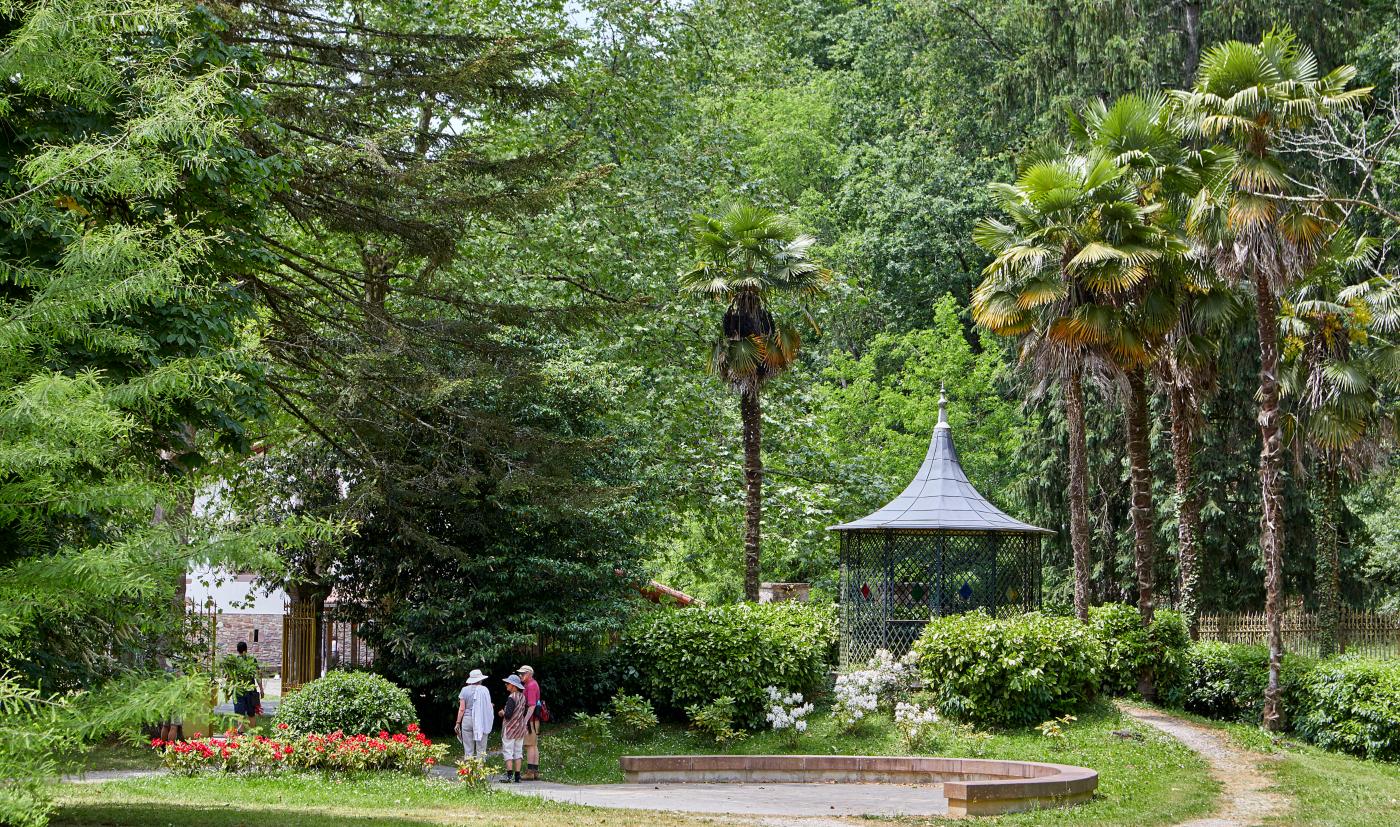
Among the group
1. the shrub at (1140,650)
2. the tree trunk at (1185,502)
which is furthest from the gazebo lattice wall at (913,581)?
the tree trunk at (1185,502)

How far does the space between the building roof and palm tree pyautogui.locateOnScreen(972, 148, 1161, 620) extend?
2341mm

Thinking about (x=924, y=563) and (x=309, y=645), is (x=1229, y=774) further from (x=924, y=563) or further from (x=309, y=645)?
(x=309, y=645)

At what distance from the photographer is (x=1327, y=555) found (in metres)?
29.1

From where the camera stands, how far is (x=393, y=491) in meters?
20.5

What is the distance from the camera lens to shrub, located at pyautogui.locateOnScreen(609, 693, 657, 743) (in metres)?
20.8

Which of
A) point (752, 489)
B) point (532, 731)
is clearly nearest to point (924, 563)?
point (752, 489)

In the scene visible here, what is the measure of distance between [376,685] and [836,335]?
2851cm

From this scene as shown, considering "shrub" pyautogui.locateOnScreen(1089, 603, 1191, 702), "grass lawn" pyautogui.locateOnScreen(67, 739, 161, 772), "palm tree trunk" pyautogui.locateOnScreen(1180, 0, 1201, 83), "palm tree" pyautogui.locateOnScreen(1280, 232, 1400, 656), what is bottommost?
"grass lawn" pyautogui.locateOnScreen(67, 739, 161, 772)

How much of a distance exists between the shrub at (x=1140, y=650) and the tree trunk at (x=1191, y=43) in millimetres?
16319

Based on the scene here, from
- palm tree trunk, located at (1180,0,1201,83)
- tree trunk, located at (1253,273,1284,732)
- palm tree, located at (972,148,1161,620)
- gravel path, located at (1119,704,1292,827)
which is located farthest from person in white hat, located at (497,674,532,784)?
palm tree trunk, located at (1180,0,1201,83)

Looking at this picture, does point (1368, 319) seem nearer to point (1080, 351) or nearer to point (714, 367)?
point (1080, 351)

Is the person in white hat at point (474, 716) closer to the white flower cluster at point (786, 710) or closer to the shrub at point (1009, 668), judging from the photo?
the white flower cluster at point (786, 710)

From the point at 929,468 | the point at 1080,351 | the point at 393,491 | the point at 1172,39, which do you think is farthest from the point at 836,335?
the point at 393,491

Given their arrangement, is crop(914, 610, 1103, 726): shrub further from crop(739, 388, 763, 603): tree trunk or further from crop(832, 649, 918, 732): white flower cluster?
crop(739, 388, 763, 603): tree trunk
